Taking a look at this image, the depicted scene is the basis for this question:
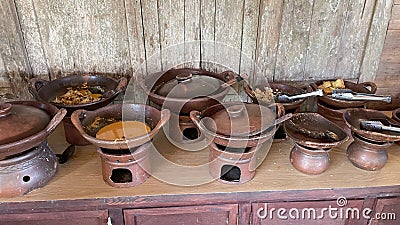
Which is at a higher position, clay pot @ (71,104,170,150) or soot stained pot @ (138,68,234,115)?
soot stained pot @ (138,68,234,115)

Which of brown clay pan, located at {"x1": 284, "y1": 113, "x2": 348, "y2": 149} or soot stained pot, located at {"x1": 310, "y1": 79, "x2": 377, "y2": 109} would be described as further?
soot stained pot, located at {"x1": 310, "y1": 79, "x2": 377, "y2": 109}

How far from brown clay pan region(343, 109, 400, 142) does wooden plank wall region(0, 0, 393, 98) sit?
0.30 m

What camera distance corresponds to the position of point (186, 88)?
1327mm

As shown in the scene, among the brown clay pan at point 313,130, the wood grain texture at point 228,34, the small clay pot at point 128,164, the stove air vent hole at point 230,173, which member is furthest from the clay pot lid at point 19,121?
the brown clay pan at point 313,130

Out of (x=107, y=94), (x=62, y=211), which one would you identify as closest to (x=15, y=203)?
(x=62, y=211)

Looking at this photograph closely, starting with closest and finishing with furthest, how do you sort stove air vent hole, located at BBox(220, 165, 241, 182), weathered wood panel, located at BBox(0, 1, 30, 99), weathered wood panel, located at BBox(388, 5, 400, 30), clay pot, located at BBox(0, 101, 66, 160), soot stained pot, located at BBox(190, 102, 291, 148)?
clay pot, located at BBox(0, 101, 66, 160), soot stained pot, located at BBox(190, 102, 291, 148), stove air vent hole, located at BBox(220, 165, 241, 182), weathered wood panel, located at BBox(0, 1, 30, 99), weathered wood panel, located at BBox(388, 5, 400, 30)

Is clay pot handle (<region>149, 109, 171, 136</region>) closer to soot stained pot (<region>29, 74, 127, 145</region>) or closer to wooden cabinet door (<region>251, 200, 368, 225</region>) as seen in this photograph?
soot stained pot (<region>29, 74, 127, 145</region>)

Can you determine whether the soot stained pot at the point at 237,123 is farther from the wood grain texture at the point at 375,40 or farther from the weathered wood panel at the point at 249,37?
the wood grain texture at the point at 375,40

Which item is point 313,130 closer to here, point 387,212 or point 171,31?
point 387,212

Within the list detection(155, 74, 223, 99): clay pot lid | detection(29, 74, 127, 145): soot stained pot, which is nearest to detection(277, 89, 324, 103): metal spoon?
detection(155, 74, 223, 99): clay pot lid

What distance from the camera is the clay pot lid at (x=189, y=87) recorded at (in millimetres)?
1313

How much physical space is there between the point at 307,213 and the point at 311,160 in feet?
0.64

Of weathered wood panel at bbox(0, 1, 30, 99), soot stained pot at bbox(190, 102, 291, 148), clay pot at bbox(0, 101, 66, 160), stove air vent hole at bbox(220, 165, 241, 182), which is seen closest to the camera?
clay pot at bbox(0, 101, 66, 160)

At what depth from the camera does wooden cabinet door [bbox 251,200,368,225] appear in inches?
48.1
